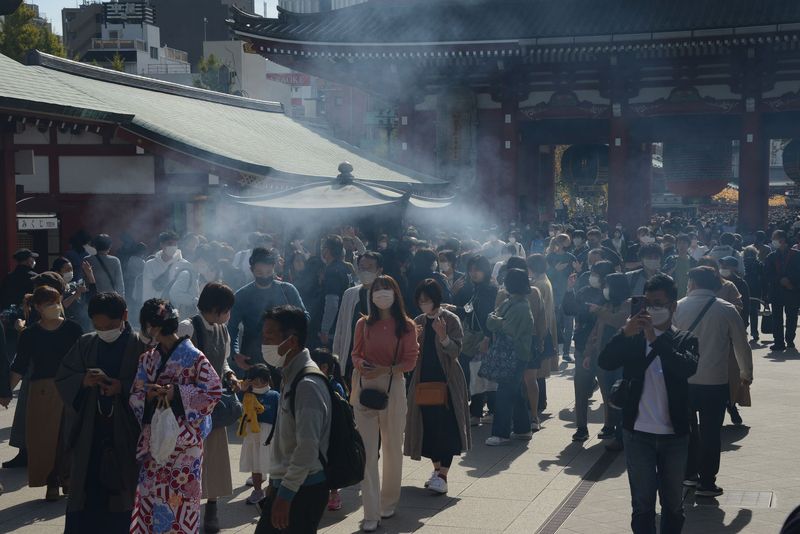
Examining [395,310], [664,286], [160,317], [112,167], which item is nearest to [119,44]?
[112,167]

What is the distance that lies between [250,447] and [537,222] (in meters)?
21.9

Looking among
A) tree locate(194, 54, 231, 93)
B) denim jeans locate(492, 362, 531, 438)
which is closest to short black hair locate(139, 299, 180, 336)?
denim jeans locate(492, 362, 531, 438)

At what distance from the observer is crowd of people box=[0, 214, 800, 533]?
563 centimetres

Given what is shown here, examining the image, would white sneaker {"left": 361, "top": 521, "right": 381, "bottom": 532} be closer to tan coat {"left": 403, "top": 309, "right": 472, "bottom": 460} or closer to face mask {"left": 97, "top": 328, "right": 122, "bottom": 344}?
tan coat {"left": 403, "top": 309, "right": 472, "bottom": 460}

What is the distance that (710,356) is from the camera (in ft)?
25.2

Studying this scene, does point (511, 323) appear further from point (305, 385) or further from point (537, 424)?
point (305, 385)

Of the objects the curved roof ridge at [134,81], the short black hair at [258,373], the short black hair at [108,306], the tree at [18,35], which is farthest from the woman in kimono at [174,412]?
the tree at [18,35]

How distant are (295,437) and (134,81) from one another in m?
17.4

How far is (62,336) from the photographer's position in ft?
26.1

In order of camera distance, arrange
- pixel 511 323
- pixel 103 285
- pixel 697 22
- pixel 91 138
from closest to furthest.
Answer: pixel 511 323 → pixel 103 285 → pixel 91 138 → pixel 697 22

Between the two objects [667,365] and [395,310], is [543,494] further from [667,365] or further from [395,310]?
[667,365]

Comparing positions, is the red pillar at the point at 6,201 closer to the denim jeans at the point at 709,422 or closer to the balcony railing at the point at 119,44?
the denim jeans at the point at 709,422

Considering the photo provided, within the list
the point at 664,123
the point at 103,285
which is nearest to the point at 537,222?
the point at 664,123

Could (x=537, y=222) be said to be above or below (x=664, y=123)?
below
